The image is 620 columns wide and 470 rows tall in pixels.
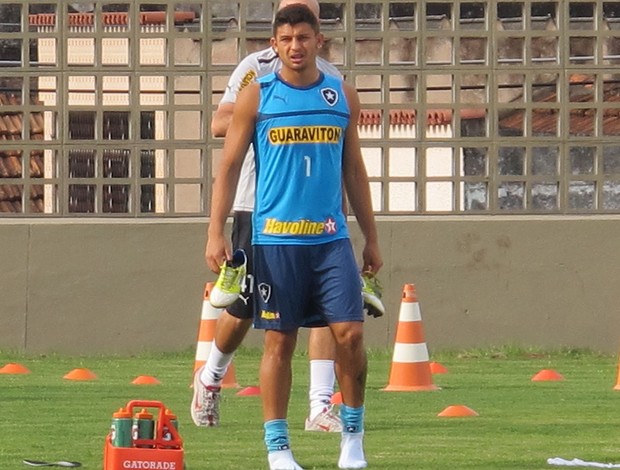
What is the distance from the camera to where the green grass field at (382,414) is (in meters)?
7.77

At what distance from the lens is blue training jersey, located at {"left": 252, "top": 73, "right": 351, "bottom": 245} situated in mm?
7152

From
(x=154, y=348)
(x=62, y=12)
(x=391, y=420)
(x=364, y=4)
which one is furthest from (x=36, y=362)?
(x=391, y=420)

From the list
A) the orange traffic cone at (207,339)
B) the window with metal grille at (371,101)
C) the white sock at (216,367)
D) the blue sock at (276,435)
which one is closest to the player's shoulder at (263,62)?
the white sock at (216,367)

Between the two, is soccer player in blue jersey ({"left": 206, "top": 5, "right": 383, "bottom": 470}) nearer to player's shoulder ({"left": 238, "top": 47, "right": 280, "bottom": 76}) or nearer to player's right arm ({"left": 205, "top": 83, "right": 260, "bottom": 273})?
player's right arm ({"left": 205, "top": 83, "right": 260, "bottom": 273})

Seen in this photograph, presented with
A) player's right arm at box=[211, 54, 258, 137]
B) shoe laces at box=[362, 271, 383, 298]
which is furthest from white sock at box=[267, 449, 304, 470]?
player's right arm at box=[211, 54, 258, 137]

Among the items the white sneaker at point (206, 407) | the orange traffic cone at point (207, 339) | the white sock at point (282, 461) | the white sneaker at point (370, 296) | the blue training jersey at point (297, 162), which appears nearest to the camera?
the white sock at point (282, 461)

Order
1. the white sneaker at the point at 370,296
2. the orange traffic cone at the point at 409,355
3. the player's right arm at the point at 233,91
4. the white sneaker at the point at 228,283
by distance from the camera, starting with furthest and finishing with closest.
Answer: the orange traffic cone at the point at 409,355, the player's right arm at the point at 233,91, the white sneaker at the point at 370,296, the white sneaker at the point at 228,283

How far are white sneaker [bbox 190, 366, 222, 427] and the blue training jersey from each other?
2.03m

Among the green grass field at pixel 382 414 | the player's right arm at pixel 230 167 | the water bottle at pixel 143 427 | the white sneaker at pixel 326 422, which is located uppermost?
the player's right arm at pixel 230 167

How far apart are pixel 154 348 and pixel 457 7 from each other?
356cm

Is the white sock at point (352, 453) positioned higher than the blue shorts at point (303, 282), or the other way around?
the blue shorts at point (303, 282)

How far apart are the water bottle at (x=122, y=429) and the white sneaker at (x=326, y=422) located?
2.45m

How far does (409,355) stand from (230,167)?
423 cm

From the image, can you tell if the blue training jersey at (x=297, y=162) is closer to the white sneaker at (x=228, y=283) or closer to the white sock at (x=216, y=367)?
the white sneaker at (x=228, y=283)
